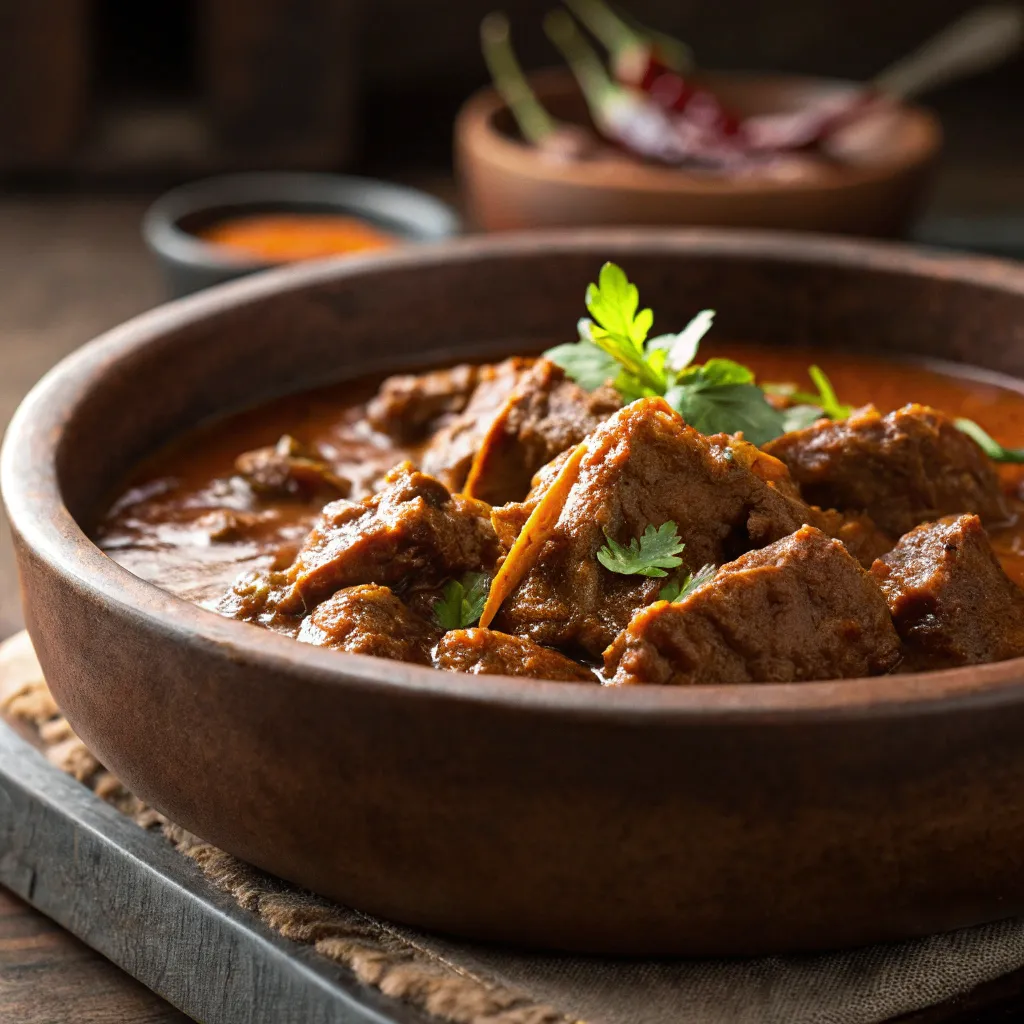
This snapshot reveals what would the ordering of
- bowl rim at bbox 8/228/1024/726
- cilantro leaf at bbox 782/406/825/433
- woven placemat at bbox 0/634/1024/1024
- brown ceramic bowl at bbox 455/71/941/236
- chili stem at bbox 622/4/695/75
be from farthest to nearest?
chili stem at bbox 622/4/695/75 → brown ceramic bowl at bbox 455/71/941/236 → cilantro leaf at bbox 782/406/825/433 → woven placemat at bbox 0/634/1024/1024 → bowl rim at bbox 8/228/1024/726

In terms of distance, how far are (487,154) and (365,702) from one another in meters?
3.70

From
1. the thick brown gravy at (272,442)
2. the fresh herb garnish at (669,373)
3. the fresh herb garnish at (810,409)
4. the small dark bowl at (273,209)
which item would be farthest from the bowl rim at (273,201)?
the fresh herb garnish at (669,373)

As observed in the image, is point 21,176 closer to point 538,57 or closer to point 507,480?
point 538,57

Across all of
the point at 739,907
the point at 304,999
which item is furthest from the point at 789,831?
the point at 304,999

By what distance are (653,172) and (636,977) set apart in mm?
3657

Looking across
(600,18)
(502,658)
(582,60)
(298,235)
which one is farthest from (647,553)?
(600,18)

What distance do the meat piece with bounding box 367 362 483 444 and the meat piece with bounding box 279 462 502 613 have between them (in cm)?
75

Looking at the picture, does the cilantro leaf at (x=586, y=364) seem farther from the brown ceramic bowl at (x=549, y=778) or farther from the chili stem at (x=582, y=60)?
the chili stem at (x=582, y=60)

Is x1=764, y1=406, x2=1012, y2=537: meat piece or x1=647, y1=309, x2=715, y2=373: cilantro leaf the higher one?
x1=647, y1=309, x2=715, y2=373: cilantro leaf

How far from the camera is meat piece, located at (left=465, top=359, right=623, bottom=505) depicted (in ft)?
9.08

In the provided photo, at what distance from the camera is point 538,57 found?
320 inches

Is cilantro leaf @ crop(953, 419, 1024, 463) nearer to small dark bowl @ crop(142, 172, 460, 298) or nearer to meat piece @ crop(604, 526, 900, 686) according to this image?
meat piece @ crop(604, 526, 900, 686)

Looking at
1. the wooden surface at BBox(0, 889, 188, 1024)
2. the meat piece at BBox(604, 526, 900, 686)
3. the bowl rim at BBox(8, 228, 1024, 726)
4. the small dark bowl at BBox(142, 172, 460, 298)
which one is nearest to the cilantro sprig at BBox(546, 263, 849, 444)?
the meat piece at BBox(604, 526, 900, 686)

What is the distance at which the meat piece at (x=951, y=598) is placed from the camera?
237cm
